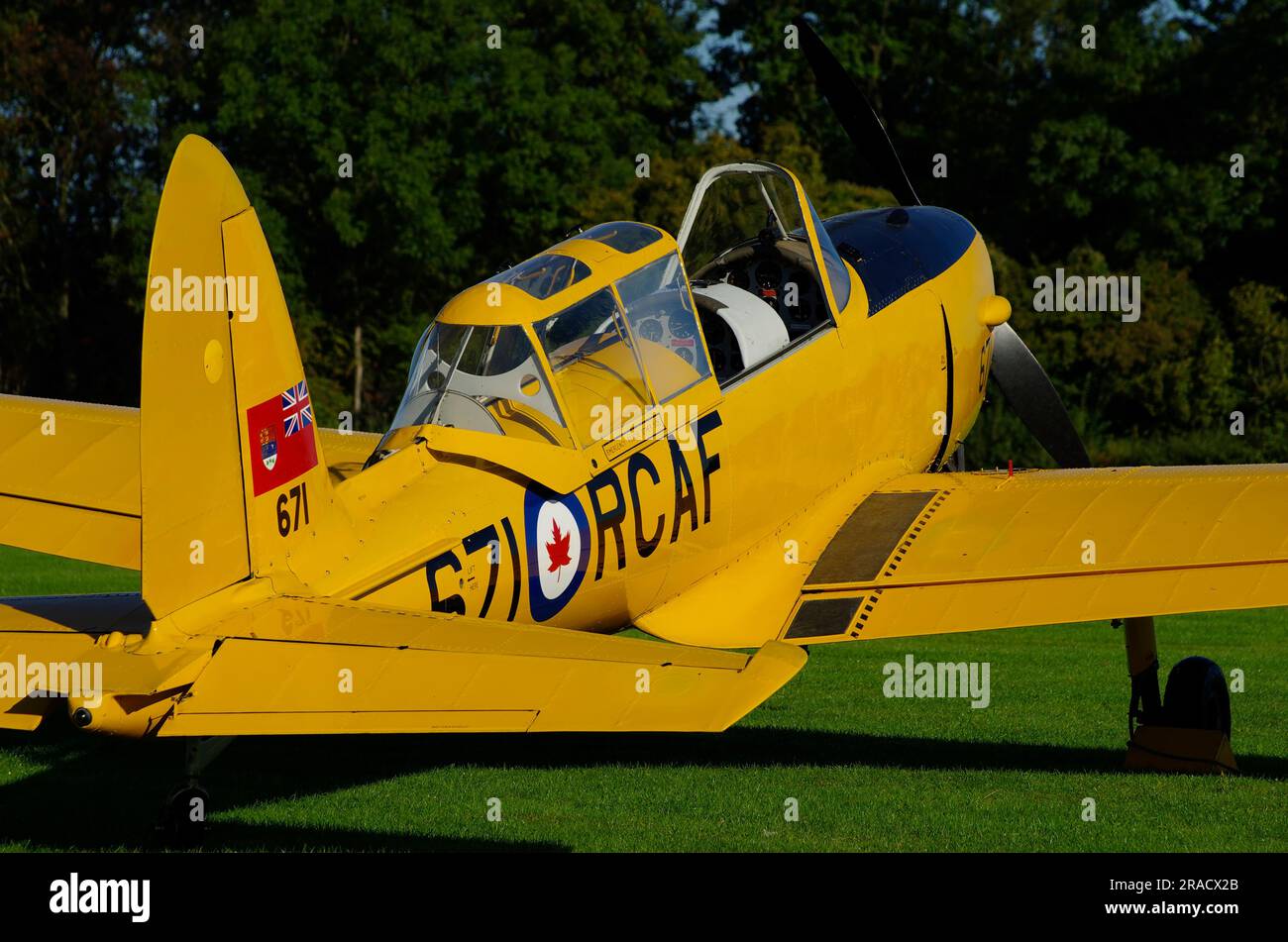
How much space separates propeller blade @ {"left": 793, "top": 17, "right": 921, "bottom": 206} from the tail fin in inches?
297

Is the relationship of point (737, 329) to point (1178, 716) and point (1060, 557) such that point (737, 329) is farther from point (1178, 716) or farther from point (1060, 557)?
point (1178, 716)

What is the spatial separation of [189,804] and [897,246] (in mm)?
5751

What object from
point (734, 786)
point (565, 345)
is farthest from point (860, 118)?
point (734, 786)

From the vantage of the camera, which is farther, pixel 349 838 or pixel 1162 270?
Result: pixel 1162 270

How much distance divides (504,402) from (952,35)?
37253 millimetres

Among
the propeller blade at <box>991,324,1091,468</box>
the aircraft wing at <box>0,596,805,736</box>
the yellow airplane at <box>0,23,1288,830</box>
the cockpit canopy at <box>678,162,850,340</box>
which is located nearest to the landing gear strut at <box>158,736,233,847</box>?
the yellow airplane at <box>0,23,1288,830</box>

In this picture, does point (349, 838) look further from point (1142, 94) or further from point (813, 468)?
point (1142, 94)

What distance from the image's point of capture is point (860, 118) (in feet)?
43.1

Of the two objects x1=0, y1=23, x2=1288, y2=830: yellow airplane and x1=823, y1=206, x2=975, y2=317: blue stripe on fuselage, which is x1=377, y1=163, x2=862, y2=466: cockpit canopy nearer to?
x1=0, y1=23, x2=1288, y2=830: yellow airplane

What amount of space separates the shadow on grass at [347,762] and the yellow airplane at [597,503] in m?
0.73

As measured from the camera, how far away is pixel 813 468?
912 cm

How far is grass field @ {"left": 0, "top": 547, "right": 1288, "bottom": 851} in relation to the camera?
753cm

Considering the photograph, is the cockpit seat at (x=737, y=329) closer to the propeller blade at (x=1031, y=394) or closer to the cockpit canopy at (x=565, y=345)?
the cockpit canopy at (x=565, y=345)
